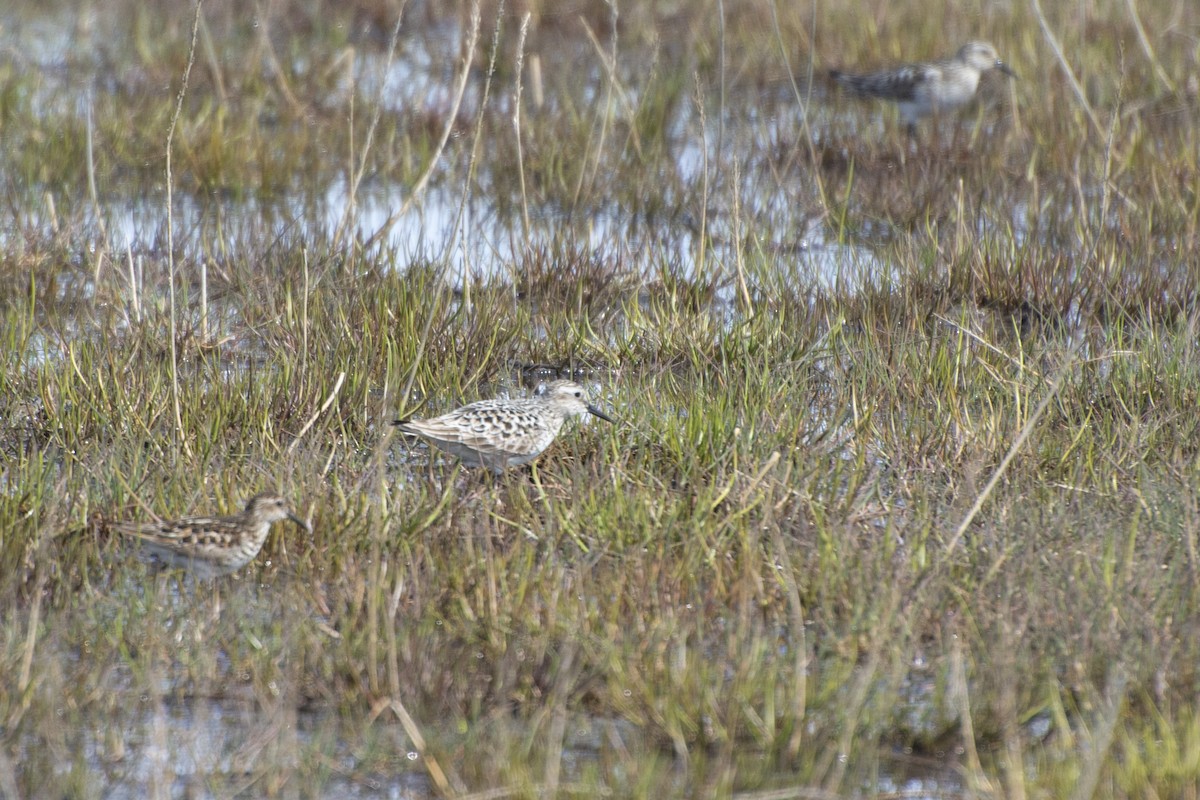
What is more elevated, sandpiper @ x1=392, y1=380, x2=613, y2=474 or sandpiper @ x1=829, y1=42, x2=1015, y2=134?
sandpiper @ x1=829, y1=42, x2=1015, y2=134

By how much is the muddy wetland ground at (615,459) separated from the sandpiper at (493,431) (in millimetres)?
112

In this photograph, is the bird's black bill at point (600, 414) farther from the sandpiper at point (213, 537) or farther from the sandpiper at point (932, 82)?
the sandpiper at point (932, 82)

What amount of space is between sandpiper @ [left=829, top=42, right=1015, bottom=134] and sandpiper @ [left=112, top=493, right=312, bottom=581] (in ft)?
21.7

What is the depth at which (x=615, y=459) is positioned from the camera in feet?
16.3

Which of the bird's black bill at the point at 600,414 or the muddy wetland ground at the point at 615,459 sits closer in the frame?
the muddy wetland ground at the point at 615,459

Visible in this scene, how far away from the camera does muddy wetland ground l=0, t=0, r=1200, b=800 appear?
A: 3443 mm

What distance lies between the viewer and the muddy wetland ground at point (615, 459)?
3.44 metres

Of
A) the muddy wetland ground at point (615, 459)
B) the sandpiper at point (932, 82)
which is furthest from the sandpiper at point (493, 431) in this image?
the sandpiper at point (932, 82)

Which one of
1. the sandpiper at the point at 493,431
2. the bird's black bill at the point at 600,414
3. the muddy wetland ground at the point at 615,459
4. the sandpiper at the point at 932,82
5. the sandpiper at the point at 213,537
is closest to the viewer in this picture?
the muddy wetland ground at the point at 615,459

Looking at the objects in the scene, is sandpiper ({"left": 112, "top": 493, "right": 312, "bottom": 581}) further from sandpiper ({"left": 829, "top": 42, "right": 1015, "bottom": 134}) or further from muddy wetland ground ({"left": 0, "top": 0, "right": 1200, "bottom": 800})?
sandpiper ({"left": 829, "top": 42, "right": 1015, "bottom": 134})

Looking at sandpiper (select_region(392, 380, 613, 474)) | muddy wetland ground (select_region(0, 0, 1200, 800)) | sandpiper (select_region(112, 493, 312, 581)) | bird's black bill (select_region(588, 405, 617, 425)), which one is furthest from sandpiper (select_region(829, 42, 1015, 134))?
sandpiper (select_region(112, 493, 312, 581))

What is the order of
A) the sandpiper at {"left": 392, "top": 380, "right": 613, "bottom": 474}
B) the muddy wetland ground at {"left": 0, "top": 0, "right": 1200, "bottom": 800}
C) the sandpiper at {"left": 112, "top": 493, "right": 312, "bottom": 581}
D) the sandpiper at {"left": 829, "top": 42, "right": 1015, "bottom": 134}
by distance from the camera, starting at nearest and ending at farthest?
1. the muddy wetland ground at {"left": 0, "top": 0, "right": 1200, "bottom": 800}
2. the sandpiper at {"left": 112, "top": 493, "right": 312, "bottom": 581}
3. the sandpiper at {"left": 392, "top": 380, "right": 613, "bottom": 474}
4. the sandpiper at {"left": 829, "top": 42, "right": 1015, "bottom": 134}

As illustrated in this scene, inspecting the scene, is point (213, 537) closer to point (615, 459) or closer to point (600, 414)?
point (615, 459)

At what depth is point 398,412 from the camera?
5.62 meters
